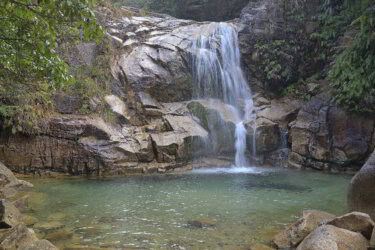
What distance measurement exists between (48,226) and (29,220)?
54 centimetres

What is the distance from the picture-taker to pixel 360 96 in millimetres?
13289

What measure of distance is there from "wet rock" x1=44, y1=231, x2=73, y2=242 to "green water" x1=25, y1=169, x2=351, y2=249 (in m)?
0.12

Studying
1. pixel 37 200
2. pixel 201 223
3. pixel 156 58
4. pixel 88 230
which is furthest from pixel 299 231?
pixel 156 58

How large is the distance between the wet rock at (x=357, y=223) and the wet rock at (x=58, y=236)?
14.4ft

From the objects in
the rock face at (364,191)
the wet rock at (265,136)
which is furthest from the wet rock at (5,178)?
the wet rock at (265,136)

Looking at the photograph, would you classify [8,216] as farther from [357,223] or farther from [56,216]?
[357,223]

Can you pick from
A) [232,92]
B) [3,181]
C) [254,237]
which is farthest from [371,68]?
[3,181]

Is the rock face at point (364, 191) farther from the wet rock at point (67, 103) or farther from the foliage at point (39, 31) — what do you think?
the wet rock at point (67, 103)

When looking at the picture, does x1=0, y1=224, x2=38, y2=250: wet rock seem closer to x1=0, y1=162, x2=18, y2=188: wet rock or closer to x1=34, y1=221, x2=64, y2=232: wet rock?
x1=34, y1=221, x2=64, y2=232: wet rock

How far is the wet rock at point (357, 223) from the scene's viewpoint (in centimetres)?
504

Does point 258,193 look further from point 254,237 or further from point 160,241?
point 160,241

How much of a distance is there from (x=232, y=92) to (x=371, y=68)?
6.42m

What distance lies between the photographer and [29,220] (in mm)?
6859

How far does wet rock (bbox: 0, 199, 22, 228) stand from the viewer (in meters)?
6.08
